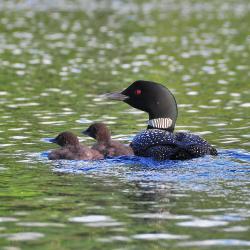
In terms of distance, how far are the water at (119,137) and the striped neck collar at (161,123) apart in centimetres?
79

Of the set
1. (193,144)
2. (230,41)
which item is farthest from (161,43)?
(193,144)

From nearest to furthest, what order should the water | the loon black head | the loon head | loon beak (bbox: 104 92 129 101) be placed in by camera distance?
1. the water
2. the loon head
3. the loon black head
4. loon beak (bbox: 104 92 129 101)

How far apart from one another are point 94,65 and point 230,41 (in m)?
9.64

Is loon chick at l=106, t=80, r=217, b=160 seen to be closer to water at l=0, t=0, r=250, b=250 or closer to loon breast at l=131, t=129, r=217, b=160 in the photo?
loon breast at l=131, t=129, r=217, b=160

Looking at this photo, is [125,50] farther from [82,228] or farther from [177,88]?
[82,228]

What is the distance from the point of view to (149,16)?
46406mm

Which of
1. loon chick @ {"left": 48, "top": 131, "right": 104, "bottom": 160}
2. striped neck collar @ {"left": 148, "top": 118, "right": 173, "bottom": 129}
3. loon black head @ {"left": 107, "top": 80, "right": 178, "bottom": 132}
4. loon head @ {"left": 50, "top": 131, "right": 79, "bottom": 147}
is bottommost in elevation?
loon chick @ {"left": 48, "top": 131, "right": 104, "bottom": 160}

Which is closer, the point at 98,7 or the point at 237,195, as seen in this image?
the point at 237,195

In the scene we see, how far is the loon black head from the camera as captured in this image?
1354cm

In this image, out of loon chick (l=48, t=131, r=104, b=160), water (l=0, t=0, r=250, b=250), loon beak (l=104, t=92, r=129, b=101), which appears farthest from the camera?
loon beak (l=104, t=92, r=129, b=101)

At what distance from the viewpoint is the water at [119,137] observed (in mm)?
8234

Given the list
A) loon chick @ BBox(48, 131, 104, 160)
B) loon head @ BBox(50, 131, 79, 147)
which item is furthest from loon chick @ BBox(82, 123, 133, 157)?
loon head @ BBox(50, 131, 79, 147)

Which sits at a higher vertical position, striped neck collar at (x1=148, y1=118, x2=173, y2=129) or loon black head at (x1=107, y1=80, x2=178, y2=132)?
loon black head at (x1=107, y1=80, x2=178, y2=132)

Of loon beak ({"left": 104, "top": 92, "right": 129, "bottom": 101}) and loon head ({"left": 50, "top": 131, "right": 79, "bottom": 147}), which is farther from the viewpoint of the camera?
loon beak ({"left": 104, "top": 92, "right": 129, "bottom": 101})
